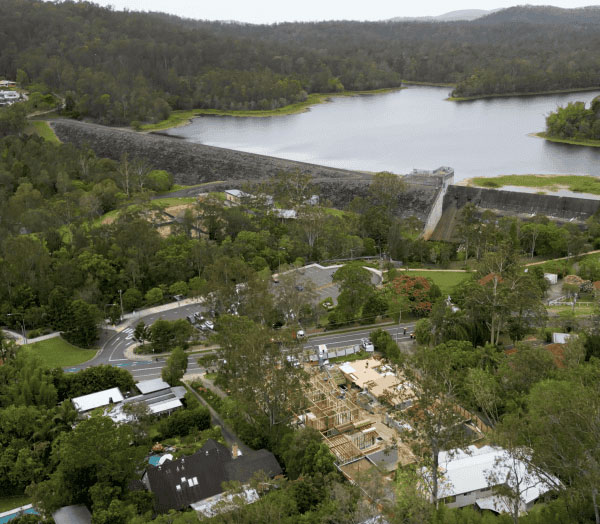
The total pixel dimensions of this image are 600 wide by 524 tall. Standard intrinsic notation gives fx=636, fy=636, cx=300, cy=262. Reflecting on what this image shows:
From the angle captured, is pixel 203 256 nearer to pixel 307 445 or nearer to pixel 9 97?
pixel 307 445

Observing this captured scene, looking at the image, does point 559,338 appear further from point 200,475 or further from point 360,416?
point 200,475

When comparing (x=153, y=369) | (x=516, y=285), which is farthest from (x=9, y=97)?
(x=516, y=285)

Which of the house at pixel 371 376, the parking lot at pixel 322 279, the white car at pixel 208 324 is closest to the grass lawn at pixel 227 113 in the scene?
the parking lot at pixel 322 279

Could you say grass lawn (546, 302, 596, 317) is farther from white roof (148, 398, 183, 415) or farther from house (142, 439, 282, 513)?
white roof (148, 398, 183, 415)

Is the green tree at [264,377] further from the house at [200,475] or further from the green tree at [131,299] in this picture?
the green tree at [131,299]

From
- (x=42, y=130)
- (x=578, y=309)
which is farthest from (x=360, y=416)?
(x=42, y=130)

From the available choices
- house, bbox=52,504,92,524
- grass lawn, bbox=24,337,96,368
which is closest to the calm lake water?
grass lawn, bbox=24,337,96,368
